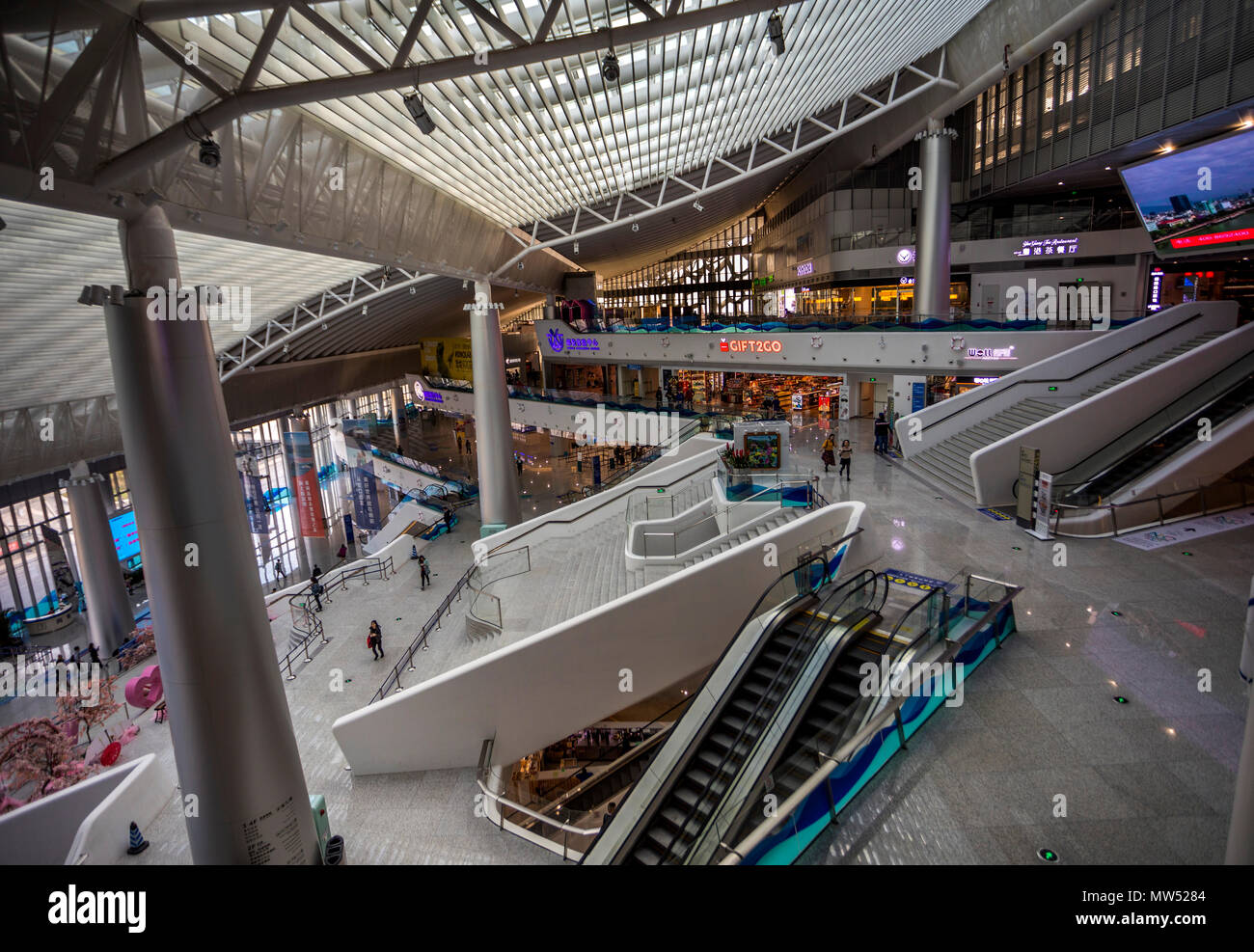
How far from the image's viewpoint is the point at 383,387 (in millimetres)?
40625

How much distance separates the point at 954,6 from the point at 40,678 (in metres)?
26.5

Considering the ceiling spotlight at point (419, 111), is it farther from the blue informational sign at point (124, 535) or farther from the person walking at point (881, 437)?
the blue informational sign at point (124, 535)

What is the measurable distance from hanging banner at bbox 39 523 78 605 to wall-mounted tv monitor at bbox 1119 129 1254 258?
33.5 meters

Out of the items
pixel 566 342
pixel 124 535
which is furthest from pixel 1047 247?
pixel 124 535

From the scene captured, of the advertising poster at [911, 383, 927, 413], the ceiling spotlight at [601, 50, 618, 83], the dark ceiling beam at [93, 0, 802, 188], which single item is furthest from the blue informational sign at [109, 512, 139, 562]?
the advertising poster at [911, 383, 927, 413]

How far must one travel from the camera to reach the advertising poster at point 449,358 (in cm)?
2548

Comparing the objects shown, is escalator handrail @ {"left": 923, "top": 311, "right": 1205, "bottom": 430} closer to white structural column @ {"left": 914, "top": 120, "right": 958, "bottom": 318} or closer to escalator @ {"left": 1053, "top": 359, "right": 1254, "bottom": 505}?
escalator @ {"left": 1053, "top": 359, "right": 1254, "bottom": 505}

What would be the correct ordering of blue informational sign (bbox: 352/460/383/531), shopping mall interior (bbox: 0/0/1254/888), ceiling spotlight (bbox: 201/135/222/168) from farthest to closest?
1. blue informational sign (bbox: 352/460/383/531)
2. shopping mall interior (bbox: 0/0/1254/888)
3. ceiling spotlight (bbox: 201/135/222/168)

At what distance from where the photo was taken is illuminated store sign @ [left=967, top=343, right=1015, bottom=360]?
1750cm

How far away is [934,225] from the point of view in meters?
20.3

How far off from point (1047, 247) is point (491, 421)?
793 inches

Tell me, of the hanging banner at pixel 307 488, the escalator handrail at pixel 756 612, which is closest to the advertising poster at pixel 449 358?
the hanging banner at pixel 307 488
